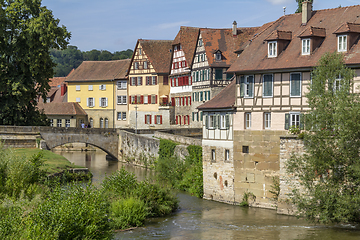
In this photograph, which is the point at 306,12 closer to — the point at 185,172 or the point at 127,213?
the point at 127,213

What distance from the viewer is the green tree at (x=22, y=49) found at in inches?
1868

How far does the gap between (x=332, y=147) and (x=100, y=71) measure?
55.0 meters

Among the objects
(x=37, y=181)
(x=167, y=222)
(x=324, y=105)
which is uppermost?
(x=324, y=105)

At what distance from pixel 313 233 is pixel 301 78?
7.98 m

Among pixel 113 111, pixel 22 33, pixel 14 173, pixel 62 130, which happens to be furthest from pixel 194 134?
pixel 14 173

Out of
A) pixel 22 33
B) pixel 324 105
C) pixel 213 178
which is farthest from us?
pixel 22 33

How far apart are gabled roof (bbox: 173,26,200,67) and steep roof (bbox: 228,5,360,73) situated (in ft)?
92.6

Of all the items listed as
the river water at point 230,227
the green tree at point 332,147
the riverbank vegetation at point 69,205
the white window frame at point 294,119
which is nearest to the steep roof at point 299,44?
the green tree at point 332,147

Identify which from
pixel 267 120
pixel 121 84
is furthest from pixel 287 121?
pixel 121 84

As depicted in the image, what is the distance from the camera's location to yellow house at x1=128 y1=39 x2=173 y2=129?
6581cm

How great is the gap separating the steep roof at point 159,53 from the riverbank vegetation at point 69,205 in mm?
38213

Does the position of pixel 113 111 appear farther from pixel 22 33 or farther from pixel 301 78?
pixel 301 78

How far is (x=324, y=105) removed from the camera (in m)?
23.7

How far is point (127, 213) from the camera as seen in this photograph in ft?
83.9
